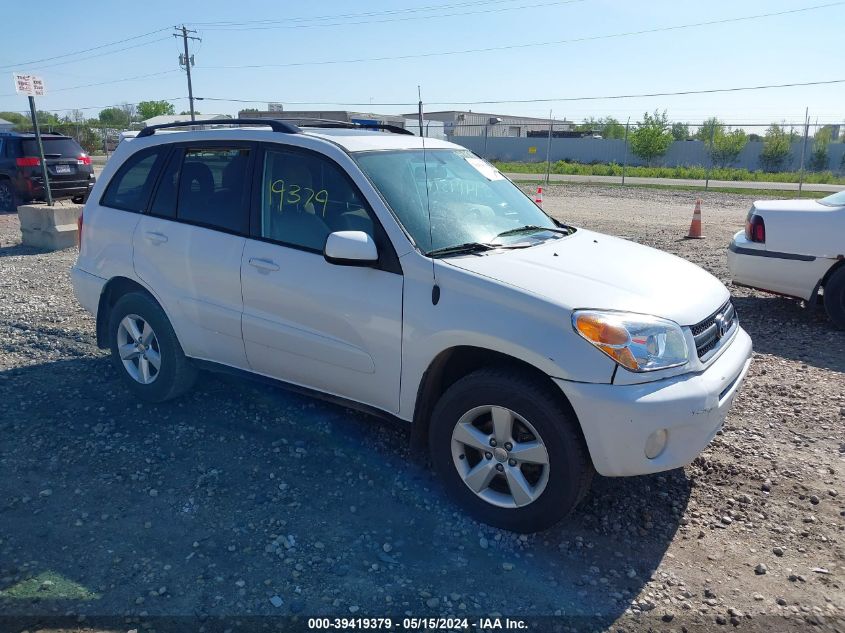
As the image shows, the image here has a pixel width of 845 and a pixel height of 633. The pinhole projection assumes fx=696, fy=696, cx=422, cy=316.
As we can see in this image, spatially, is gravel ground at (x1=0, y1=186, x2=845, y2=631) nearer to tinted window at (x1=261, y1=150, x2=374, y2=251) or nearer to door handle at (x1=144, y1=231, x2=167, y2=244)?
door handle at (x1=144, y1=231, x2=167, y2=244)

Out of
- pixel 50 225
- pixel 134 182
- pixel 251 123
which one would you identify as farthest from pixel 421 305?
pixel 50 225

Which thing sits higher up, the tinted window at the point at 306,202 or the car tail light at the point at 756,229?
the tinted window at the point at 306,202

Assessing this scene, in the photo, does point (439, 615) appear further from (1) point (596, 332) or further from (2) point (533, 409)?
(1) point (596, 332)

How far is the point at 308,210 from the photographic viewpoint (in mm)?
4070

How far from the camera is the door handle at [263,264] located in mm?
4035

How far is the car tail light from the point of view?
6875mm

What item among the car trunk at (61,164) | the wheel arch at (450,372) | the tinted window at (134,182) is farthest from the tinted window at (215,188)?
the car trunk at (61,164)

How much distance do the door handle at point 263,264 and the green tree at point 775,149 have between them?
48765mm

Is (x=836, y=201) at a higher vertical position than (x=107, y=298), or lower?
higher

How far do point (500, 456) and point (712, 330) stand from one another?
4.16ft

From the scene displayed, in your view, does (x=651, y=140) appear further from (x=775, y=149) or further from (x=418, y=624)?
(x=418, y=624)

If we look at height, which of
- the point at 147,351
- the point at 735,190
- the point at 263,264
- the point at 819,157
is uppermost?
the point at 819,157

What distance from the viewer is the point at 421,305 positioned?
3471 mm

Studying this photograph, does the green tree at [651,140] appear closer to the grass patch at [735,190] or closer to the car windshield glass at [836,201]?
the grass patch at [735,190]
